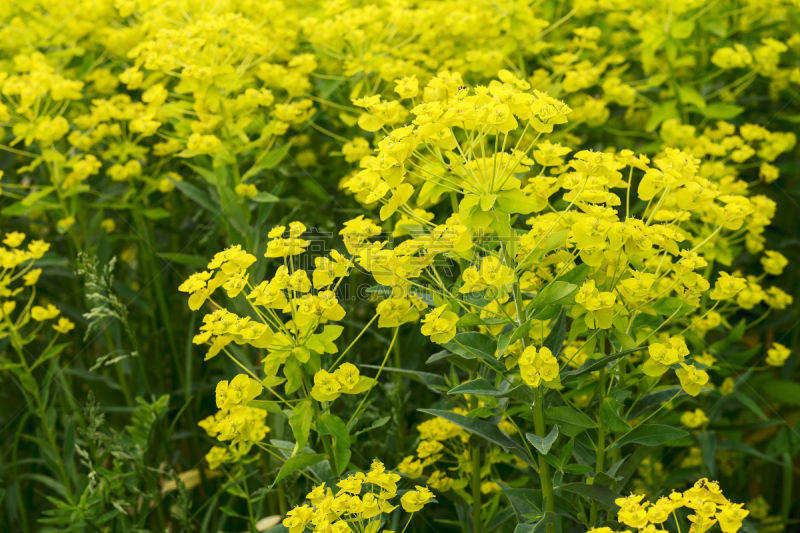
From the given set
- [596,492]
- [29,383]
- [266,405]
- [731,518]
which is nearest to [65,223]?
[29,383]

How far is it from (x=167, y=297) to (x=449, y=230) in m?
1.85

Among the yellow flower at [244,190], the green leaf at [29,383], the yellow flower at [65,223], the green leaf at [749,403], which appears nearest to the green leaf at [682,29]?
the green leaf at [749,403]

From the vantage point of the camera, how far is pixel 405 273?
1.64 m

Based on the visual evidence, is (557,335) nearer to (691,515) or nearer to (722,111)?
(691,515)

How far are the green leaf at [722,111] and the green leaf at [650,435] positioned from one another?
5.26 ft

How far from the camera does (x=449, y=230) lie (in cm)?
159

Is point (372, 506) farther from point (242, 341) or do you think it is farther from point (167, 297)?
point (167, 297)

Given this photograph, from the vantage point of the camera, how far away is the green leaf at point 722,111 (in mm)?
2779

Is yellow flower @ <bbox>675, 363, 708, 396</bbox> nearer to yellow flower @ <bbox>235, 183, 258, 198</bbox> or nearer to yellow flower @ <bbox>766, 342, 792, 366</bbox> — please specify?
yellow flower @ <bbox>766, 342, 792, 366</bbox>

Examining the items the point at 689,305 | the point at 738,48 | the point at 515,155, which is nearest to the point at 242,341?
the point at 515,155

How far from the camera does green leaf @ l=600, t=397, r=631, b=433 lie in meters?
1.63

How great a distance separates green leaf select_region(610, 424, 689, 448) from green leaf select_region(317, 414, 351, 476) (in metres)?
0.65

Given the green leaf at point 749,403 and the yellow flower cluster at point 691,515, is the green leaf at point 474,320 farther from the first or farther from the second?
the green leaf at point 749,403

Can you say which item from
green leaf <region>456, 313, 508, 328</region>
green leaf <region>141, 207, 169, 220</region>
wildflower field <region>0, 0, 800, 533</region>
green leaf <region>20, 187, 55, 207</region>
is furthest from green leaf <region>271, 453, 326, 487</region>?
green leaf <region>20, 187, 55, 207</region>
